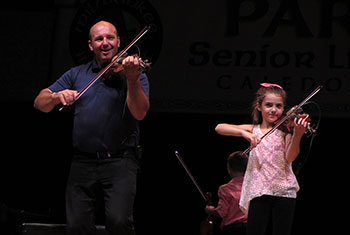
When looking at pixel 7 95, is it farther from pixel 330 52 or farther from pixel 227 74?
pixel 330 52

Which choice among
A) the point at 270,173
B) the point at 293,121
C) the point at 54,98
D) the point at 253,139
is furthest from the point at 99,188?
the point at 293,121

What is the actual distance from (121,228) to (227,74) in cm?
226

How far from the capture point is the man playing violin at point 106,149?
3.64 m

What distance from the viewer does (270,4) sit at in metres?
5.53

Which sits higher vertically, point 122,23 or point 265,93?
point 122,23

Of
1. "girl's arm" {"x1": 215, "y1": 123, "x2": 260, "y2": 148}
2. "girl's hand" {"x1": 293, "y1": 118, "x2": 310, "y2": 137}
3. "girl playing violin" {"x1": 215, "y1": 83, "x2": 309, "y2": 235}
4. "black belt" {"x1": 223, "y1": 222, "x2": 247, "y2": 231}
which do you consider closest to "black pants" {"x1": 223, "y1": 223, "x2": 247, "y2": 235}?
"black belt" {"x1": 223, "y1": 222, "x2": 247, "y2": 231}

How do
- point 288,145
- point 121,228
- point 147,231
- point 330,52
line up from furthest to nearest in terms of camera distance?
point 147,231 < point 330,52 < point 288,145 < point 121,228

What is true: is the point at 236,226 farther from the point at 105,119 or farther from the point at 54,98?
the point at 54,98

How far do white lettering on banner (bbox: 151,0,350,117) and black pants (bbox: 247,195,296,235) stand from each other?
1451 millimetres

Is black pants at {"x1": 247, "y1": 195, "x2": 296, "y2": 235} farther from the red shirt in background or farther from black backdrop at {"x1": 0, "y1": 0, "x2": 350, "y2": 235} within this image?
black backdrop at {"x1": 0, "y1": 0, "x2": 350, "y2": 235}

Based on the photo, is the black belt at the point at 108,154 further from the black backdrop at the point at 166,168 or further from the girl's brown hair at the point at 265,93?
the black backdrop at the point at 166,168

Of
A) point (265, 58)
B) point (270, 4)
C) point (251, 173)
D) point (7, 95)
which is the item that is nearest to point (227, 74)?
point (265, 58)

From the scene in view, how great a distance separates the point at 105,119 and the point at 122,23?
6.55ft

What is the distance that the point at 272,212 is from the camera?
4156 mm
